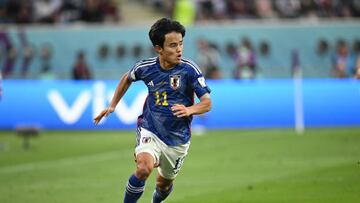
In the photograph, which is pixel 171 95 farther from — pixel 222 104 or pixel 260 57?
pixel 260 57

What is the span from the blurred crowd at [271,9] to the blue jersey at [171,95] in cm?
2365

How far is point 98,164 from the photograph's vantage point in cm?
1805

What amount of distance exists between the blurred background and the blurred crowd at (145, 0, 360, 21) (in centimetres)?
5

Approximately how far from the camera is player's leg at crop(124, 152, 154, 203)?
10.0m

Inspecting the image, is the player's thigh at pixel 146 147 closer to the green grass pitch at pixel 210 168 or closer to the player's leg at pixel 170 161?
the player's leg at pixel 170 161

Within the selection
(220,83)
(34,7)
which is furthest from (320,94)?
(34,7)

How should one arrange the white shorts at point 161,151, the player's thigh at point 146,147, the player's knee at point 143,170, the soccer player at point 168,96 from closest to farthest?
the player's knee at point 143,170 → the player's thigh at point 146,147 → the white shorts at point 161,151 → the soccer player at point 168,96

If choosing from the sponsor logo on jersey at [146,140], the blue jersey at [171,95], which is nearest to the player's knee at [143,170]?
the sponsor logo on jersey at [146,140]

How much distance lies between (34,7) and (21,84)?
7846 millimetres

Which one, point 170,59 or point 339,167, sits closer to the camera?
point 170,59

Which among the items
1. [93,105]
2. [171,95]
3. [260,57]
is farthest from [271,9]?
[171,95]

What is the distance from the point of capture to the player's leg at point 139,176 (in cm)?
1002

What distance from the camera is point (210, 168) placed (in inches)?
668

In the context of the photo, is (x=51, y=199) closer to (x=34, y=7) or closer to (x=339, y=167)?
(x=339, y=167)
